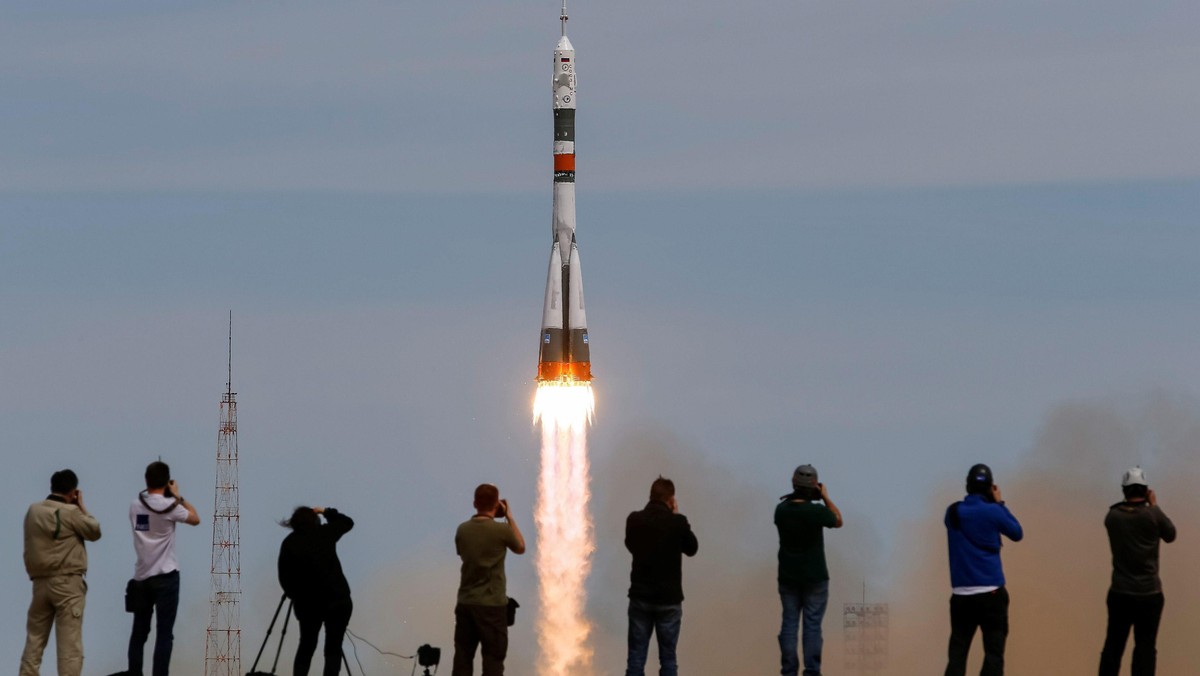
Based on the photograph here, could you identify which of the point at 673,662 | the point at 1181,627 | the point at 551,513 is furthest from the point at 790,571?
the point at 1181,627

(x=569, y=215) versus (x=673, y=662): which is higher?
(x=569, y=215)

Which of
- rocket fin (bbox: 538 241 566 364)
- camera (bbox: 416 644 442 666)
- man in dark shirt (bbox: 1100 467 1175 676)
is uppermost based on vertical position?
rocket fin (bbox: 538 241 566 364)

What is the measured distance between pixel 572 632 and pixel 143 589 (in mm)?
34083

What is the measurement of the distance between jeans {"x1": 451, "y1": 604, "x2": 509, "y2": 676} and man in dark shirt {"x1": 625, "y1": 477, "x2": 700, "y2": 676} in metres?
1.88

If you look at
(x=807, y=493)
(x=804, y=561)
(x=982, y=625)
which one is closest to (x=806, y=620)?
(x=804, y=561)

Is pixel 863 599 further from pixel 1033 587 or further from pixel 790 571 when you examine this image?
pixel 790 571

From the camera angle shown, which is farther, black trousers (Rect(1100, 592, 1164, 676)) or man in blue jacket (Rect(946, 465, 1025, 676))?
black trousers (Rect(1100, 592, 1164, 676))

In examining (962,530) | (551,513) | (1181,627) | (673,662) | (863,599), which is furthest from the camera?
(863,599)

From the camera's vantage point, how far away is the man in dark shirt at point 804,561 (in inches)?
1229

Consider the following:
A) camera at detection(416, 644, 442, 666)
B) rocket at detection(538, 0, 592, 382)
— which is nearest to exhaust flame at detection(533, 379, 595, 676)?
rocket at detection(538, 0, 592, 382)

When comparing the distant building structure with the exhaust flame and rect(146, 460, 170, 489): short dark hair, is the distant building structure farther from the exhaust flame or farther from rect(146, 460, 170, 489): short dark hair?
rect(146, 460, 170, 489): short dark hair

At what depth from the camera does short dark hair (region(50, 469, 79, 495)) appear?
30859 mm

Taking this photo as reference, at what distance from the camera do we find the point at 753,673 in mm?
84875

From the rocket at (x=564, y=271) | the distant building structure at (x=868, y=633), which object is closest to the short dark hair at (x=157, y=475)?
the rocket at (x=564, y=271)
